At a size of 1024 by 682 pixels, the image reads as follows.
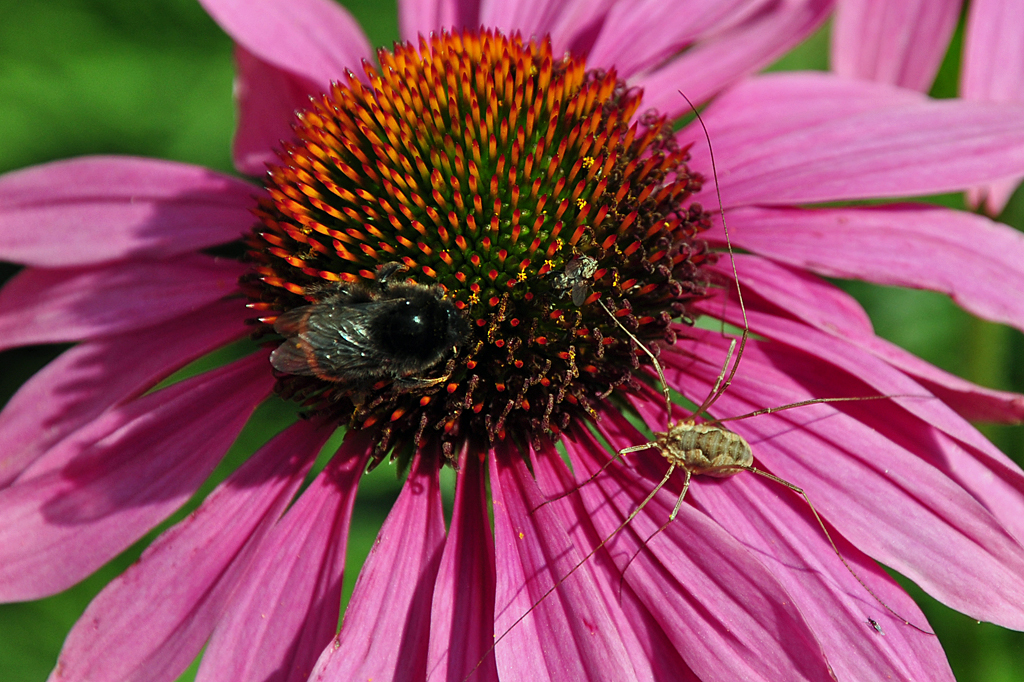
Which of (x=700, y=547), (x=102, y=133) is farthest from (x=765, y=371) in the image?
(x=102, y=133)

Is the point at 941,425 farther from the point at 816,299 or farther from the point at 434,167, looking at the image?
the point at 434,167

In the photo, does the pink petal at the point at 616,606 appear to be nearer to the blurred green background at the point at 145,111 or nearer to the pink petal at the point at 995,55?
the blurred green background at the point at 145,111

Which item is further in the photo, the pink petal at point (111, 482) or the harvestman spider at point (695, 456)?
the pink petal at point (111, 482)

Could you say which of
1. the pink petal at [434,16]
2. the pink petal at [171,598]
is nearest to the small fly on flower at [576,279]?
the pink petal at [171,598]

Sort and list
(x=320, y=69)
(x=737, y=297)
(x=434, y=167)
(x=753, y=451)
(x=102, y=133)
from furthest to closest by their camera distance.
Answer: (x=102, y=133), (x=320, y=69), (x=737, y=297), (x=434, y=167), (x=753, y=451)

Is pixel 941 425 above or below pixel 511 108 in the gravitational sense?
below

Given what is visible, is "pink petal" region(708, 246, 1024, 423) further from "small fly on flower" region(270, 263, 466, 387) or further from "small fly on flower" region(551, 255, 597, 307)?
"small fly on flower" region(270, 263, 466, 387)

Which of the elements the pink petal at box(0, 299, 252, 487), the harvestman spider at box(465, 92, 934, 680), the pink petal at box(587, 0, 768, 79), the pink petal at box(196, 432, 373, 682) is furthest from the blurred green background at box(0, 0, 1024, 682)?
the harvestman spider at box(465, 92, 934, 680)

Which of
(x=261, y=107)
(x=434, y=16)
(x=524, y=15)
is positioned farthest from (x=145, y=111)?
(x=524, y=15)
